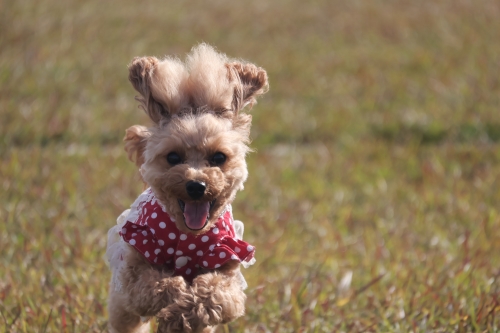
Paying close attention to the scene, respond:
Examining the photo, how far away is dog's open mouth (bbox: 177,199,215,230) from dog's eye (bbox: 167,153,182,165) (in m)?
0.17

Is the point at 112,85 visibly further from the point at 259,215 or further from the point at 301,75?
the point at 259,215

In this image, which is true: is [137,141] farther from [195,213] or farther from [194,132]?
[195,213]

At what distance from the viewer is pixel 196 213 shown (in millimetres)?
2980

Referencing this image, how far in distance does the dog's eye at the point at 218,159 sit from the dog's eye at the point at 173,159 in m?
0.14

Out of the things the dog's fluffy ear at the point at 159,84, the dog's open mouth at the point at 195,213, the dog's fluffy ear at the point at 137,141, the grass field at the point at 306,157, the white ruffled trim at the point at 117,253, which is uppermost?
the dog's fluffy ear at the point at 159,84

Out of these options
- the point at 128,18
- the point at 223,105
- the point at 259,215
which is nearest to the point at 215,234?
the point at 223,105

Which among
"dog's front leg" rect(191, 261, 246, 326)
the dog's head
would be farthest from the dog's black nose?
"dog's front leg" rect(191, 261, 246, 326)

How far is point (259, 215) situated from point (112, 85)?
3690 mm

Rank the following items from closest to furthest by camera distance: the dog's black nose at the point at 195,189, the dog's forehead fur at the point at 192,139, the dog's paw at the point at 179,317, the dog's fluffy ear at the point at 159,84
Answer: the dog's paw at the point at 179,317, the dog's black nose at the point at 195,189, the dog's forehead fur at the point at 192,139, the dog's fluffy ear at the point at 159,84

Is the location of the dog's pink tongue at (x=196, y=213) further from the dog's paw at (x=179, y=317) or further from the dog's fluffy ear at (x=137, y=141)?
the dog's fluffy ear at (x=137, y=141)

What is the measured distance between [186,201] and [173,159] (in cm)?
20

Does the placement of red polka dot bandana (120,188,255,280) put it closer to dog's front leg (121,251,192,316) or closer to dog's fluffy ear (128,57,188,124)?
dog's front leg (121,251,192,316)

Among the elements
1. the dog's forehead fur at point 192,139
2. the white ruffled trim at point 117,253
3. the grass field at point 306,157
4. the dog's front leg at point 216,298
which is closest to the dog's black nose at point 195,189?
the dog's forehead fur at point 192,139

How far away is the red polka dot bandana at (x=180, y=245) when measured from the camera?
309 centimetres
